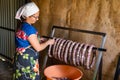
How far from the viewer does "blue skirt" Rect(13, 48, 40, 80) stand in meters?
2.16

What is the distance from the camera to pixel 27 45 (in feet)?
6.98

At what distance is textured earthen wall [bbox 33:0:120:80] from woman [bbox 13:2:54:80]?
2.41 feet

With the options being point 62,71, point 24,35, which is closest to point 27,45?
point 24,35

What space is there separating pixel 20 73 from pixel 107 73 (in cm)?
104

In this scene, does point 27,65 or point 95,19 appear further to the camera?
point 95,19

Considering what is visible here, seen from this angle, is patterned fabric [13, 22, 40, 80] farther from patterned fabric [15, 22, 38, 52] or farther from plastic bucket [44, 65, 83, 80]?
plastic bucket [44, 65, 83, 80]

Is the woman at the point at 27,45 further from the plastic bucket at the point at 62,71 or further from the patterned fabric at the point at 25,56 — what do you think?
the plastic bucket at the point at 62,71

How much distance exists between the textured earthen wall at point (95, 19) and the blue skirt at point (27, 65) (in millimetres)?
821

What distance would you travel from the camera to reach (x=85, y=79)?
280 centimetres

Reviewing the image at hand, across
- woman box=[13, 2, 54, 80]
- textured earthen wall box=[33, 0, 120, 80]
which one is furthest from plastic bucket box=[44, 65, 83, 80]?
textured earthen wall box=[33, 0, 120, 80]

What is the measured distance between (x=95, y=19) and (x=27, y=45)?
3.03ft

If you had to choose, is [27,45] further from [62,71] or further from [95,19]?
[95,19]

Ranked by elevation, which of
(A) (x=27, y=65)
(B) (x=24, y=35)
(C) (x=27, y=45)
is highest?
(B) (x=24, y=35)

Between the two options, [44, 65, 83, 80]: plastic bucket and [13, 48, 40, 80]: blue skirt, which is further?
[44, 65, 83, 80]: plastic bucket
